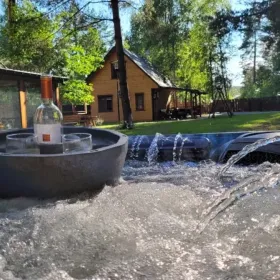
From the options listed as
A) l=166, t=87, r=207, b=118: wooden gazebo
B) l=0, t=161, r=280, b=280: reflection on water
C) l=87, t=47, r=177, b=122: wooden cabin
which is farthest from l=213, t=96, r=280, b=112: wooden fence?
l=0, t=161, r=280, b=280: reflection on water

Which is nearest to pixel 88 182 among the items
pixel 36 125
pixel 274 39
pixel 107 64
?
pixel 36 125

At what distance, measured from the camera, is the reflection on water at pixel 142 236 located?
1616 mm

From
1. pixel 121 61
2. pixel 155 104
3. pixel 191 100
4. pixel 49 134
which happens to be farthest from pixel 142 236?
pixel 191 100

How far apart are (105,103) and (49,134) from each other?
24658 mm

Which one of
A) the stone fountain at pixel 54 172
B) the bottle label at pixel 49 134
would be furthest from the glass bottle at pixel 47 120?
the stone fountain at pixel 54 172

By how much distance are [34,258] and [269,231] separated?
3.77 feet

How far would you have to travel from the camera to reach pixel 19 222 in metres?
2.23

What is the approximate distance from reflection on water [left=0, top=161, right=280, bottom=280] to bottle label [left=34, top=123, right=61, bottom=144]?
44 cm

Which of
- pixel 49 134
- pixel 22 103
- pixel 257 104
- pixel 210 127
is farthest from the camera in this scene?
pixel 257 104

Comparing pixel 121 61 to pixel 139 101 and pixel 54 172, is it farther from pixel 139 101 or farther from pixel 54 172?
pixel 54 172

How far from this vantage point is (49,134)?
2.76 meters

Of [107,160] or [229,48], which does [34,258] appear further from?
[229,48]

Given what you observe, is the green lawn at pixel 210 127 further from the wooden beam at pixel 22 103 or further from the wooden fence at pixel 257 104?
the wooden fence at pixel 257 104

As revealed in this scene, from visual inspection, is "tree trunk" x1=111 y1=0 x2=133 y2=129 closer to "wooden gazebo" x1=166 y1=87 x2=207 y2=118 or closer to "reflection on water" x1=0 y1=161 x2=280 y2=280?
"wooden gazebo" x1=166 y1=87 x2=207 y2=118
